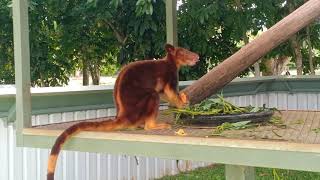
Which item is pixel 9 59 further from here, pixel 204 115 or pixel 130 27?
pixel 204 115

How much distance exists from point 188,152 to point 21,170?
2.43m

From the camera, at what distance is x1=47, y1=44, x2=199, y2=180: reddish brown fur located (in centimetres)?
212

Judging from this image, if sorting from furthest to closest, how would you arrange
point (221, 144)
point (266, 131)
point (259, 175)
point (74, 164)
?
point (259, 175) < point (74, 164) < point (266, 131) < point (221, 144)

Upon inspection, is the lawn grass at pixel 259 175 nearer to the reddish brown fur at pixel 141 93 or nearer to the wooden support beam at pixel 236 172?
the wooden support beam at pixel 236 172

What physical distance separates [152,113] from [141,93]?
12 centimetres

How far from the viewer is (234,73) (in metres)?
2.52

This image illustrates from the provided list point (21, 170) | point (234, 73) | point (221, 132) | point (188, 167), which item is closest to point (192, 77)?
point (188, 167)

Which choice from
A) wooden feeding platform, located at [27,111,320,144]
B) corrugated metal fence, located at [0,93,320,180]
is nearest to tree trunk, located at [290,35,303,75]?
corrugated metal fence, located at [0,93,320,180]

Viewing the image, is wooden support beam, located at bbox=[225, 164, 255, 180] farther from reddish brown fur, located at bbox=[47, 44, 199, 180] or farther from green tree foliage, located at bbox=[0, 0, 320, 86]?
green tree foliage, located at bbox=[0, 0, 320, 86]

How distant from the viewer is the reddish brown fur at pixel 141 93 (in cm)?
212

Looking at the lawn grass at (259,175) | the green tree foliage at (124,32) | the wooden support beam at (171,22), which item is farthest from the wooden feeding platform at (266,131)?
the green tree foliage at (124,32)

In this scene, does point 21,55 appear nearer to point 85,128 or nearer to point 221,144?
point 85,128

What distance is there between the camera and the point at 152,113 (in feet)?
7.15

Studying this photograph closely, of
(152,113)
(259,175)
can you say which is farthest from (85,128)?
(259,175)
